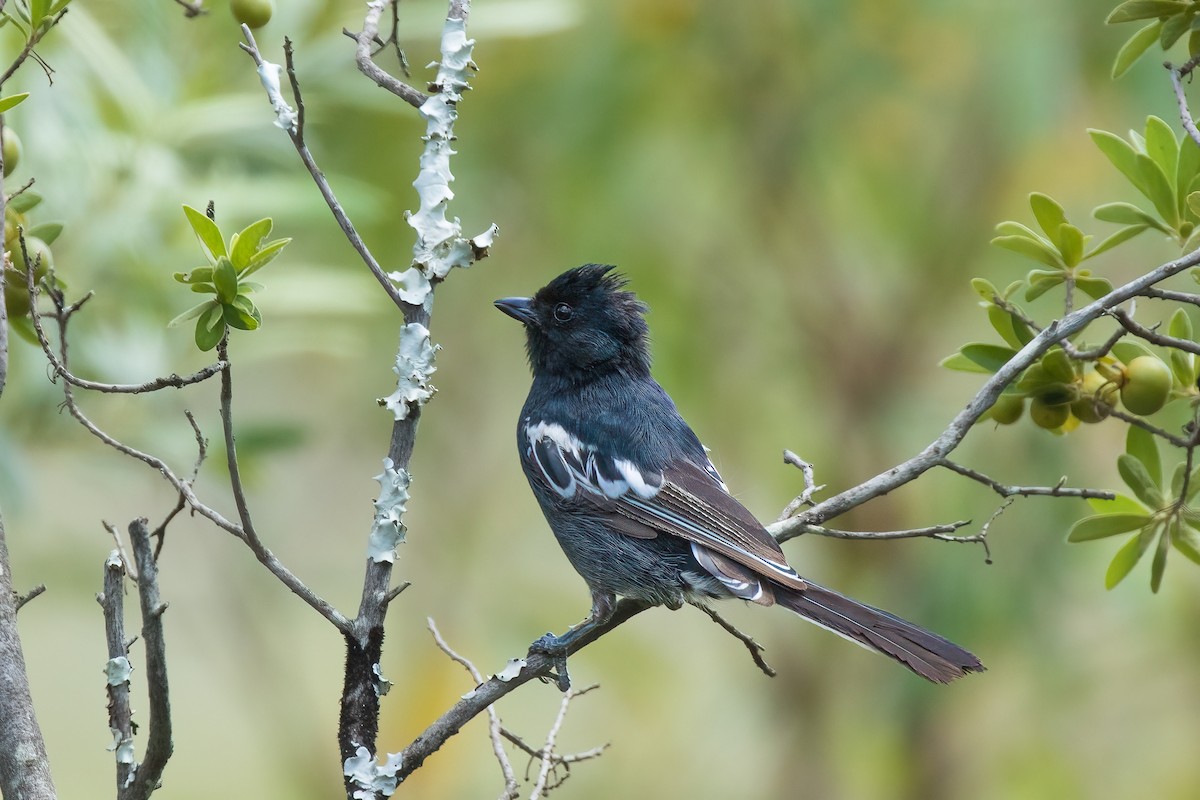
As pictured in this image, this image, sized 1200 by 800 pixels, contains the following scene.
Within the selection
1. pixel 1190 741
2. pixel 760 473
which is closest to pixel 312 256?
pixel 760 473

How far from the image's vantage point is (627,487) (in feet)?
10.4

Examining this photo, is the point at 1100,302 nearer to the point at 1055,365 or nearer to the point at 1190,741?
the point at 1055,365

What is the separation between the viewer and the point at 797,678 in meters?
5.93

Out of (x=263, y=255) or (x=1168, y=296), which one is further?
(x=1168, y=296)

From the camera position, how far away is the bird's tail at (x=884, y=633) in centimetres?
229

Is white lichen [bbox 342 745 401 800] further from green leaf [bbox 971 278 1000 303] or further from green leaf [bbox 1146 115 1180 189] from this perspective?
green leaf [bbox 1146 115 1180 189]

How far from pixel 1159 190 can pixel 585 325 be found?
6.08 feet

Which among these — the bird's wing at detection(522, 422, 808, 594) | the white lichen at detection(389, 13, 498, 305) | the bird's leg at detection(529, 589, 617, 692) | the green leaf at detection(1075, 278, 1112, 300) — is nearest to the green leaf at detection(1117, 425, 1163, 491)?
the green leaf at detection(1075, 278, 1112, 300)

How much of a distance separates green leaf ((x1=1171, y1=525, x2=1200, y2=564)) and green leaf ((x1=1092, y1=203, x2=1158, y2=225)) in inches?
20.8

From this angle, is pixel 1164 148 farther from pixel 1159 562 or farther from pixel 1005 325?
pixel 1159 562

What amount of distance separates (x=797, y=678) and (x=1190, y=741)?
2.22 meters

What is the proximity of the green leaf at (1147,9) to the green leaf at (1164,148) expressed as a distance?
17cm

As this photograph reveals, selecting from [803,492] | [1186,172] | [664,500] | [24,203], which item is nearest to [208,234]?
[24,203]

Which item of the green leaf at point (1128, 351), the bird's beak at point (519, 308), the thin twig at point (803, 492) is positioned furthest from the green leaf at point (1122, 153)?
the bird's beak at point (519, 308)
